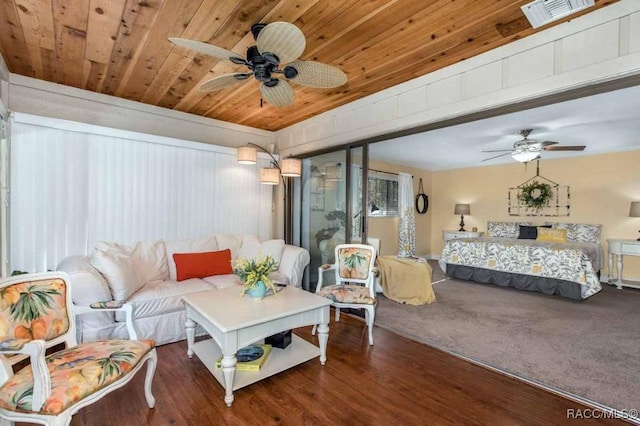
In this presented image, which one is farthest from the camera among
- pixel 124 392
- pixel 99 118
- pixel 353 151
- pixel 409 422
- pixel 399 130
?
pixel 353 151

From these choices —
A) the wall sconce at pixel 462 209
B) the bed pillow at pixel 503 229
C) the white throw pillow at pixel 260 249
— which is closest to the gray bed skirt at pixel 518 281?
the bed pillow at pixel 503 229

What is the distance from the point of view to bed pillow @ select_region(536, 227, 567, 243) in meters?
5.74

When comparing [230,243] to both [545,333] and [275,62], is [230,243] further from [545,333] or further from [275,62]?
[545,333]

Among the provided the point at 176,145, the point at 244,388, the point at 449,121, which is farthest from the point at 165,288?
the point at 449,121

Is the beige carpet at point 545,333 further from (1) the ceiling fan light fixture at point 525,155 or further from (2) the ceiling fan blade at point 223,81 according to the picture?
(2) the ceiling fan blade at point 223,81

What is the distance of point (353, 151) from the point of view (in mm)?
3793

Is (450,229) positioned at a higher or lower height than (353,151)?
lower

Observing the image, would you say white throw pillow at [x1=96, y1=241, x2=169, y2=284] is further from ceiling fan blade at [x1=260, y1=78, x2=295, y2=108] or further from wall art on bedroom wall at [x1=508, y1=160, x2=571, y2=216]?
wall art on bedroom wall at [x1=508, y1=160, x2=571, y2=216]

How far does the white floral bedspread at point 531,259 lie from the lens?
4.36m

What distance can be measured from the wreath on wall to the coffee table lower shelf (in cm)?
615

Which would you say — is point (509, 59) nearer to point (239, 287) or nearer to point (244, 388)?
point (239, 287)

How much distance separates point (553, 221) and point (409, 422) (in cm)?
633

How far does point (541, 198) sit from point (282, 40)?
6.74 m

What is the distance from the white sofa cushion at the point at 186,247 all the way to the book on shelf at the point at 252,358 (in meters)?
1.57
